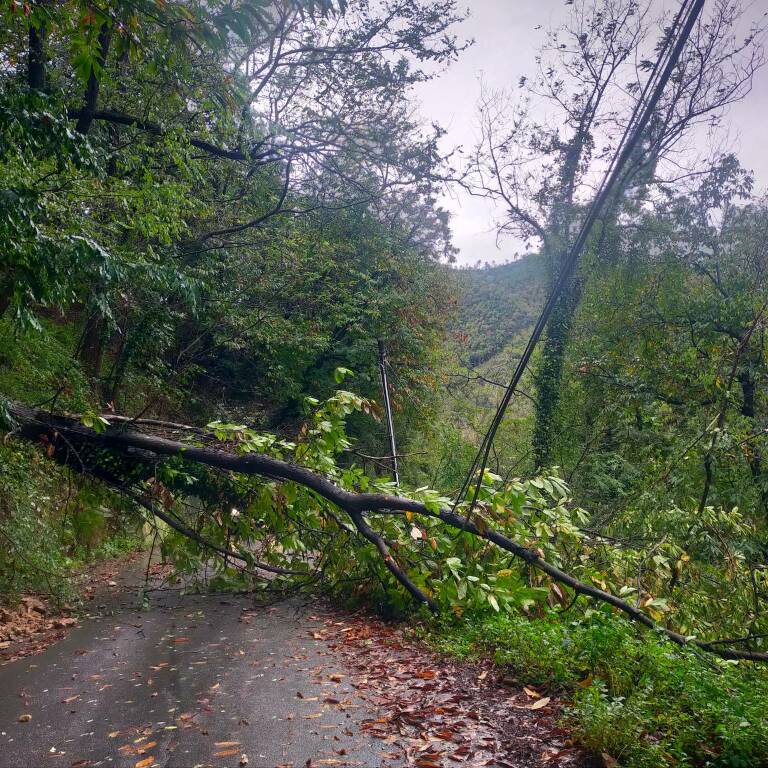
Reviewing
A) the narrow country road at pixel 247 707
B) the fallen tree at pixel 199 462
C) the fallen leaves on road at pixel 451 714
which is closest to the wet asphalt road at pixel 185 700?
the narrow country road at pixel 247 707

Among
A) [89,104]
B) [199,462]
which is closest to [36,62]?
[89,104]

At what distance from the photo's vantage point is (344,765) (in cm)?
348

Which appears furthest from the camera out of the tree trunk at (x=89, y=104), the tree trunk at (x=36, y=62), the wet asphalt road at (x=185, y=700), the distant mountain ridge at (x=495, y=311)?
the distant mountain ridge at (x=495, y=311)

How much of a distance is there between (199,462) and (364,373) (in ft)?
37.2

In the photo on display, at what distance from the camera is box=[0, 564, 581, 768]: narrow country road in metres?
3.64

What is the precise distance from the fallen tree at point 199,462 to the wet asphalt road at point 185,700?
1.23 meters

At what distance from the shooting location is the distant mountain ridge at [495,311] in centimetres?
2577

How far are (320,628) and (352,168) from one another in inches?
454

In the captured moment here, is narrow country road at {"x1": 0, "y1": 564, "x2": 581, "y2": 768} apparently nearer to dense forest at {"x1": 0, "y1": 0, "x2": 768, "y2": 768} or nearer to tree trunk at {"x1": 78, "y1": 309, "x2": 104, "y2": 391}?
dense forest at {"x1": 0, "y1": 0, "x2": 768, "y2": 768}

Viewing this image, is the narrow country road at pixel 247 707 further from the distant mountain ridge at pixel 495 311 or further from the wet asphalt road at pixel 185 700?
the distant mountain ridge at pixel 495 311

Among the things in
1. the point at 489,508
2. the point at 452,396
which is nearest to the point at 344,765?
the point at 489,508

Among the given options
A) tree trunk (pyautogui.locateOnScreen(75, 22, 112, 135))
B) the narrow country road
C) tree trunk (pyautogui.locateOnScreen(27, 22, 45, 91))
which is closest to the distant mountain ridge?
tree trunk (pyautogui.locateOnScreen(75, 22, 112, 135))

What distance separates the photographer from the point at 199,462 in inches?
288

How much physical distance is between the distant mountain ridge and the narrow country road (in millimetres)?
18770
